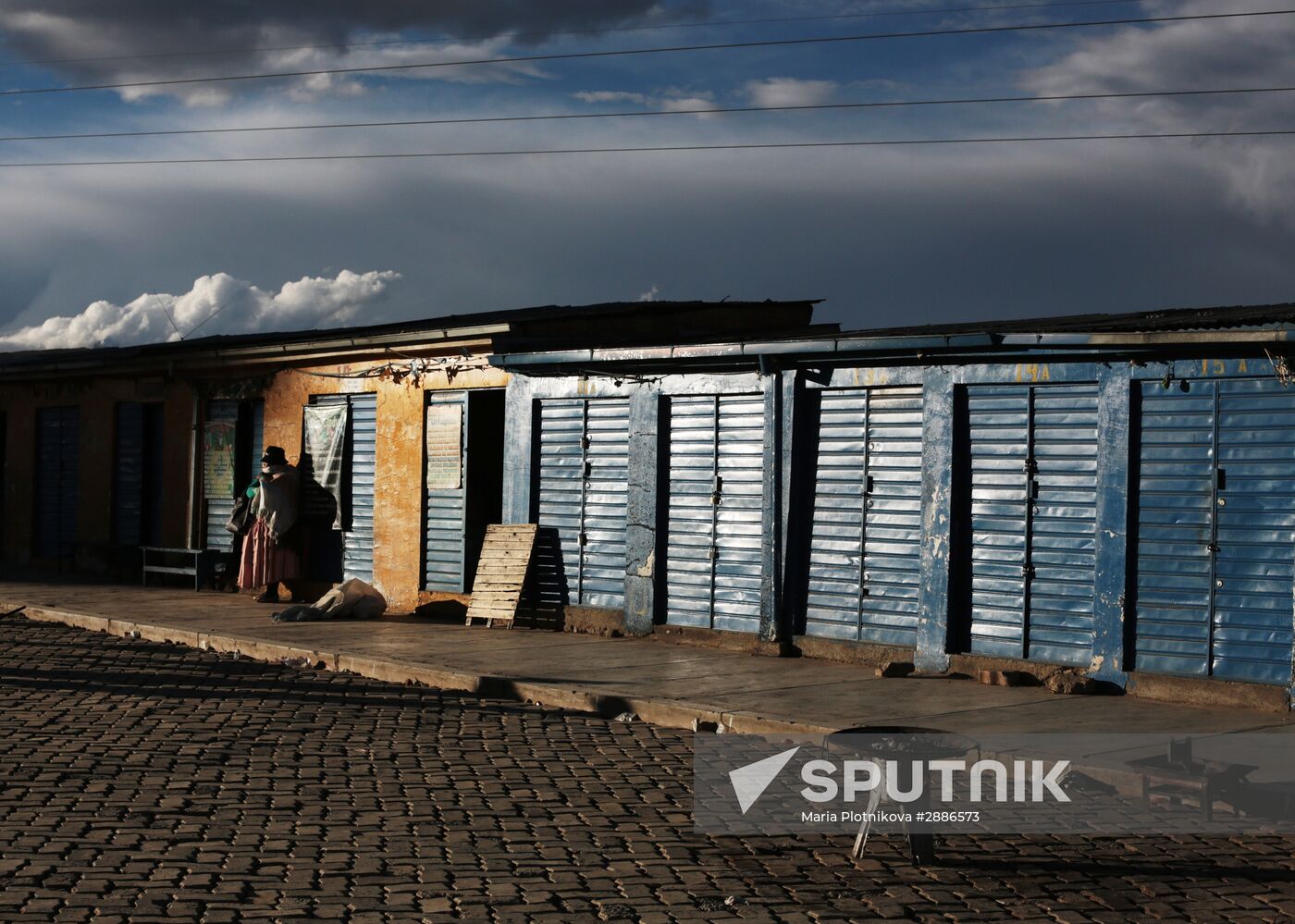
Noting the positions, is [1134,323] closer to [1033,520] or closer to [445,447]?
[1033,520]

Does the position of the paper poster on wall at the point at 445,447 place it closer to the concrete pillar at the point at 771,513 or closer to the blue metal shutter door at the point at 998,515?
the concrete pillar at the point at 771,513

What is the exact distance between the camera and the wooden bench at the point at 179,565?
20297mm

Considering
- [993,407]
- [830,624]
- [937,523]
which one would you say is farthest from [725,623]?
[993,407]

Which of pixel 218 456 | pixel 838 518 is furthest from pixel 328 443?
pixel 838 518

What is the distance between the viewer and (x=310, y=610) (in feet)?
53.8

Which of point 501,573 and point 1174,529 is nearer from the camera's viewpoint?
point 1174,529

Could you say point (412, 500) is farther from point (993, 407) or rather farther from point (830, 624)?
point (993, 407)

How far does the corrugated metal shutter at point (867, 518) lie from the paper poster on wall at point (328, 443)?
7.24 m

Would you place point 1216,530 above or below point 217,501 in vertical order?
above

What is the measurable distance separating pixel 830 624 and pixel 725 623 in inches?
45.8

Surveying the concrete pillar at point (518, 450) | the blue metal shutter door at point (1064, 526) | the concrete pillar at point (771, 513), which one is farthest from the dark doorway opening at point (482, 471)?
the blue metal shutter door at point (1064, 526)

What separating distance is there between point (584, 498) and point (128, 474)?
32.6 feet

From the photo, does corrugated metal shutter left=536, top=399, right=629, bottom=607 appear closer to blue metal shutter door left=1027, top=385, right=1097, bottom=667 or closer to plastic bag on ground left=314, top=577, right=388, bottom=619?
plastic bag on ground left=314, top=577, right=388, bottom=619

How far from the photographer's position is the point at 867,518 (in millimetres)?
12969
